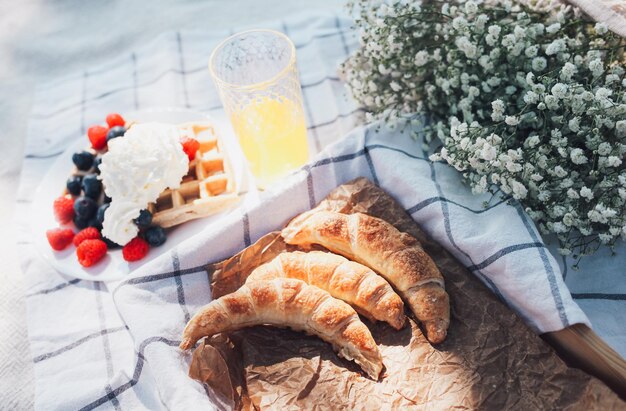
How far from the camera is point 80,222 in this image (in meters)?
1.63

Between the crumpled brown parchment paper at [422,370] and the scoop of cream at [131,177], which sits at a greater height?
the scoop of cream at [131,177]

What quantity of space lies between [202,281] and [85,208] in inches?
19.2

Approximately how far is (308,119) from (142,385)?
1.08 metres

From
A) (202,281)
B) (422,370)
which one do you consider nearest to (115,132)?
(202,281)

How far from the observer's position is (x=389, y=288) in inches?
50.5

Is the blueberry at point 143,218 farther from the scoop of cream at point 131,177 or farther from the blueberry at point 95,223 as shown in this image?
the blueberry at point 95,223

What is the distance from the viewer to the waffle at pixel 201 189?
158 cm

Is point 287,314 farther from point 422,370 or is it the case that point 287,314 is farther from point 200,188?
point 200,188

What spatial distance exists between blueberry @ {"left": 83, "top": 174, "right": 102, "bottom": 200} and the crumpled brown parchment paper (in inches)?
26.9

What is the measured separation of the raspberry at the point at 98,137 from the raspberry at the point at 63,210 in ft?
0.71

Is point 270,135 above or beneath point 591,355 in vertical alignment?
above

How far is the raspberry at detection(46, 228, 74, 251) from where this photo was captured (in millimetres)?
1580

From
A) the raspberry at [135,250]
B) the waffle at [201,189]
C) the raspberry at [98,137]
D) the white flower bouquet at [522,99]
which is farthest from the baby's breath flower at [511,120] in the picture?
the raspberry at [98,137]

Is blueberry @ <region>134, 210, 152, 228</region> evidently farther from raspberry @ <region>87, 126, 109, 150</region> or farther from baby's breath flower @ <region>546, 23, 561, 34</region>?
baby's breath flower @ <region>546, 23, 561, 34</region>
